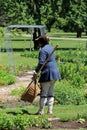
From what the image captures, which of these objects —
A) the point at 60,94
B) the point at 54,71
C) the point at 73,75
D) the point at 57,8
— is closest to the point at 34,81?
the point at 54,71

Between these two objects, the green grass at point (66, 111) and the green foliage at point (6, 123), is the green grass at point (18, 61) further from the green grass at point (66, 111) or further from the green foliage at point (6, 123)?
the green foliage at point (6, 123)

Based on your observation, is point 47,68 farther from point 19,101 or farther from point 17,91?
point 17,91

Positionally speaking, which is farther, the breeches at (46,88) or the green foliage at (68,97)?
the green foliage at (68,97)

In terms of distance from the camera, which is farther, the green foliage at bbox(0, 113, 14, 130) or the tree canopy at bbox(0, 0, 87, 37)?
the tree canopy at bbox(0, 0, 87, 37)

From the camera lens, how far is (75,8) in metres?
42.7

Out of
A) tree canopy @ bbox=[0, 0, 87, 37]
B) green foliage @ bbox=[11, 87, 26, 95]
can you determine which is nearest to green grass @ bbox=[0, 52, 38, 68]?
green foliage @ bbox=[11, 87, 26, 95]

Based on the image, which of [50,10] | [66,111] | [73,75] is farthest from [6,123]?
[50,10]

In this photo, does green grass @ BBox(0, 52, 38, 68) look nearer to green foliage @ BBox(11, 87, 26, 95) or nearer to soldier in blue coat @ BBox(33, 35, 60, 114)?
green foliage @ BBox(11, 87, 26, 95)

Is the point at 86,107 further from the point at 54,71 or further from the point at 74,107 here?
the point at 54,71

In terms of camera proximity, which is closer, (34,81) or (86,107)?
(34,81)

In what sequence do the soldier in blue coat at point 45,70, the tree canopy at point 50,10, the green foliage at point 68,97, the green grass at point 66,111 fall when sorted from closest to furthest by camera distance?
the green grass at point 66,111, the soldier in blue coat at point 45,70, the green foliage at point 68,97, the tree canopy at point 50,10

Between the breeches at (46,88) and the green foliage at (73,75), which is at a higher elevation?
the breeches at (46,88)

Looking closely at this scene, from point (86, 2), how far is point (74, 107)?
31.5 metres

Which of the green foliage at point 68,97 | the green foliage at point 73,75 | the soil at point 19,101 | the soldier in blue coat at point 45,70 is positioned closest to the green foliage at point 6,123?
the soil at point 19,101
